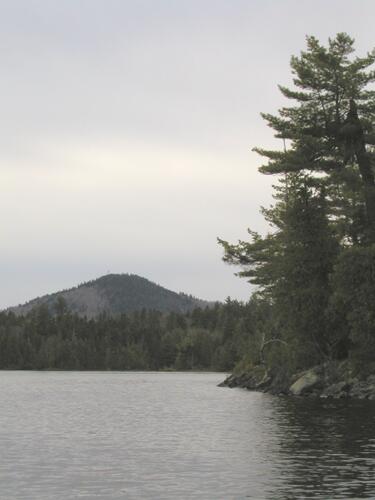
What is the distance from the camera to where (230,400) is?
59.4 m

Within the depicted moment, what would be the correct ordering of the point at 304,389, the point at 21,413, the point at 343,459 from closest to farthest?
the point at 343,459, the point at 21,413, the point at 304,389

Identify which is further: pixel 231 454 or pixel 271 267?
pixel 271 267

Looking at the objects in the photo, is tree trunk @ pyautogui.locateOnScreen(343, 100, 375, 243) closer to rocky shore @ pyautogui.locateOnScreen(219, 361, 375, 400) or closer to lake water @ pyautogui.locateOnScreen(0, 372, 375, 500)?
rocky shore @ pyautogui.locateOnScreen(219, 361, 375, 400)

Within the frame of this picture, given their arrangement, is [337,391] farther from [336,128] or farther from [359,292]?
[336,128]

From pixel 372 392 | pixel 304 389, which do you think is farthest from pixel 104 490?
pixel 304 389

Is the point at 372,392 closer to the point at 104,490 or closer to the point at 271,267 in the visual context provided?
the point at 271,267

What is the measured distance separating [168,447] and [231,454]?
3.26 metres

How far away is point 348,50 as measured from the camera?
66.7 meters

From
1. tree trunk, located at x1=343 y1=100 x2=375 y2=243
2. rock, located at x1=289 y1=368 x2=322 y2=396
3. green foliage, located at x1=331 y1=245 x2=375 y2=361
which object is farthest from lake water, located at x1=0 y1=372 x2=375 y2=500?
tree trunk, located at x1=343 y1=100 x2=375 y2=243

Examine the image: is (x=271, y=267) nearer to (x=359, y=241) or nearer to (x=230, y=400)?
(x=359, y=241)

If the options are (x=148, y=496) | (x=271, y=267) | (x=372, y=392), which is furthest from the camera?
(x=271, y=267)

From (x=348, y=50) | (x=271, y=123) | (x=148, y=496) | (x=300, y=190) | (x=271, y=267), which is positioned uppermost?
(x=348, y=50)

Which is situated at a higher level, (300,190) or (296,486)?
(300,190)

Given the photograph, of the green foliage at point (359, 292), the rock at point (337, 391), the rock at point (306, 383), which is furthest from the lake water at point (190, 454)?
the rock at point (306, 383)
